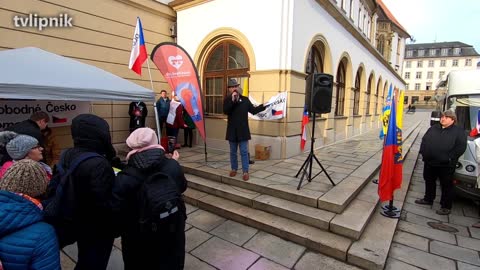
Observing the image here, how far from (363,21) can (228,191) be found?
12.4 m

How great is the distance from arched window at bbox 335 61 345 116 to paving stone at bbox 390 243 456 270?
7419 mm

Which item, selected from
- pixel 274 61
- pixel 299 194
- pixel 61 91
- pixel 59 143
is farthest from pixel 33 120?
pixel 274 61

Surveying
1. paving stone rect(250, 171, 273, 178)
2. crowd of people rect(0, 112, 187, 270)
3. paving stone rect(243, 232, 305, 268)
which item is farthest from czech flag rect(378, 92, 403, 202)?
crowd of people rect(0, 112, 187, 270)

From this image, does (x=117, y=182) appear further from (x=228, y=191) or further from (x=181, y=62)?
(x=181, y=62)

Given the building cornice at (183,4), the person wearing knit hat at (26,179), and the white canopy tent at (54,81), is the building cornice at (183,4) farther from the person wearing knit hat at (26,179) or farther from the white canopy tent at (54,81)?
the person wearing knit hat at (26,179)

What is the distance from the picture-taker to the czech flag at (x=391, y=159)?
12.2 feet

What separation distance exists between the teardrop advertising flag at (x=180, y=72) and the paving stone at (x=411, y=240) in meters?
3.95

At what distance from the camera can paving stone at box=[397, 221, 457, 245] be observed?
3404mm

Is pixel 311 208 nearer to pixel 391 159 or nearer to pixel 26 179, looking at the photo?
pixel 391 159

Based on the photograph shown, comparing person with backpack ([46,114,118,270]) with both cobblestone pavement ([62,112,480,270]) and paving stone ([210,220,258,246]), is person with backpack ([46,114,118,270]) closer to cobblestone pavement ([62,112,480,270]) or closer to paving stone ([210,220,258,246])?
cobblestone pavement ([62,112,480,270])

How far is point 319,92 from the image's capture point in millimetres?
4371

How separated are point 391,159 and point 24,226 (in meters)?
4.21

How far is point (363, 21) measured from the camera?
41.3 ft

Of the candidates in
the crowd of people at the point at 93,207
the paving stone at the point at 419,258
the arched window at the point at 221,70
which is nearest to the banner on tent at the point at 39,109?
the arched window at the point at 221,70
